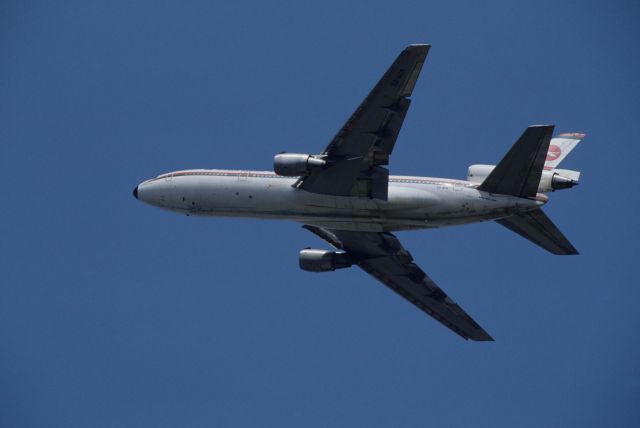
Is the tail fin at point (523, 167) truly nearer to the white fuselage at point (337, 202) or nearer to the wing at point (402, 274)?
the white fuselage at point (337, 202)

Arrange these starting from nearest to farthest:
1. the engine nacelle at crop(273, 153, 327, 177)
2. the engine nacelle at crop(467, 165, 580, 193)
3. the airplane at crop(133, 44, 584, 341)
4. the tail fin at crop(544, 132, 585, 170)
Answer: the airplane at crop(133, 44, 584, 341)
the engine nacelle at crop(273, 153, 327, 177)
the engine nacelle at crop(467, 165, 580, 193)
the tail fin at crop(544, 132, 585, 170)

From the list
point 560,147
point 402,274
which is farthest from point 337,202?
point 560,147

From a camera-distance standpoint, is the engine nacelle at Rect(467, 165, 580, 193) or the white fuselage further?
the engine nacelle at Rect(467, 165, 580, 193)

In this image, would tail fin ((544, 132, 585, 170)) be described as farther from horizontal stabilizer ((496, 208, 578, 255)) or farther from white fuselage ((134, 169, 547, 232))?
white fuselage ((134, 169, 547, 232))

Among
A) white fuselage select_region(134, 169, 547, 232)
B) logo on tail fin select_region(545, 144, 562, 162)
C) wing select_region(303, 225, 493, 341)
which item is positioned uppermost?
logo on tail fin select_region(545, 144, 562, 162)

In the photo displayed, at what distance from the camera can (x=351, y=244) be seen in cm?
7550

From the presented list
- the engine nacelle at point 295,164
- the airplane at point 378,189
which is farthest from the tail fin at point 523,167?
the engine nacelle at point 295,164

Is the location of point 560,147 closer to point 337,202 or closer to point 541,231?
point 541,231

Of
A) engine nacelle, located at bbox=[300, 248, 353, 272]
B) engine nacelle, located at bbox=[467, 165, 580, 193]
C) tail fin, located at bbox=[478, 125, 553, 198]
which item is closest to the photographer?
tail fin, located at bbox=[478, 125, 553, 198]

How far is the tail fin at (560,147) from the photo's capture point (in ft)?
231

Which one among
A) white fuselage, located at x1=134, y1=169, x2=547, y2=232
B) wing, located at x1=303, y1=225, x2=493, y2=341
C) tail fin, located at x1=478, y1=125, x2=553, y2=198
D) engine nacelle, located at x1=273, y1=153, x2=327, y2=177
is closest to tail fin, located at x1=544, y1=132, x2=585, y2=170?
white fuselage, located at x1=134, y1=169, x2=547, y2=232

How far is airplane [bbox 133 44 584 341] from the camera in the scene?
205 ft

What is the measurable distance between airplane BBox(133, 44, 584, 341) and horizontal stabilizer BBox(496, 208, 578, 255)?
0.20 ft

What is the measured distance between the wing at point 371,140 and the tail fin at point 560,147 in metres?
12.1
